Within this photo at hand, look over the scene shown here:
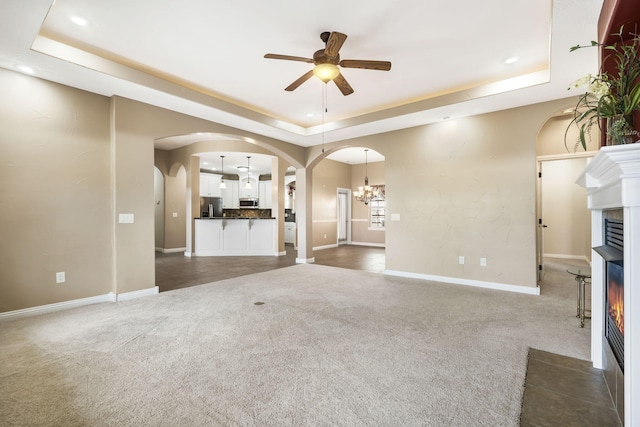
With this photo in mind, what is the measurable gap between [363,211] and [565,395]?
335 inches

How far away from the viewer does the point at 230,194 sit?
11188 mm

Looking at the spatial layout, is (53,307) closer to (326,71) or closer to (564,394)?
(326,71)

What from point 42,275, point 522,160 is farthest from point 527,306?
point 42,275

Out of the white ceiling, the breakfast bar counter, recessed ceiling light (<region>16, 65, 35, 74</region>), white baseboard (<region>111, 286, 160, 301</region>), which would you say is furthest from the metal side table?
the breakfast bar counter

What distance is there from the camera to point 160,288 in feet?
14.8

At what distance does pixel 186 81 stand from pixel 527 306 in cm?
529

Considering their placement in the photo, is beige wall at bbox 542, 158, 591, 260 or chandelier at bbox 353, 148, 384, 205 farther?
chandelier at bbox 353, 148, 384, 205

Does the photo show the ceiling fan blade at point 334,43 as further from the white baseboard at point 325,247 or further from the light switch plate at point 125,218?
the white baseboard at point 325,247

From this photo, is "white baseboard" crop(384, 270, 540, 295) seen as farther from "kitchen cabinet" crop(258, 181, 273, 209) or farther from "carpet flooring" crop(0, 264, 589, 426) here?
"kitchen cabinet" crop(258, 181, 273, 209)

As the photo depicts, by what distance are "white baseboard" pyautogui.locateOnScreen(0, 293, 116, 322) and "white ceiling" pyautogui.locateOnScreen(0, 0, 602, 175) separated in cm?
268

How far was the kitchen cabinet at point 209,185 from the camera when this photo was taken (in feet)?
32.5

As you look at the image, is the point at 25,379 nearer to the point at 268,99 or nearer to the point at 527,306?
the point at 268,99

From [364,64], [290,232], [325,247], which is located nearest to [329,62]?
[364,64]

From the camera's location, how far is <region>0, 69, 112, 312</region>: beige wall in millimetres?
3219
